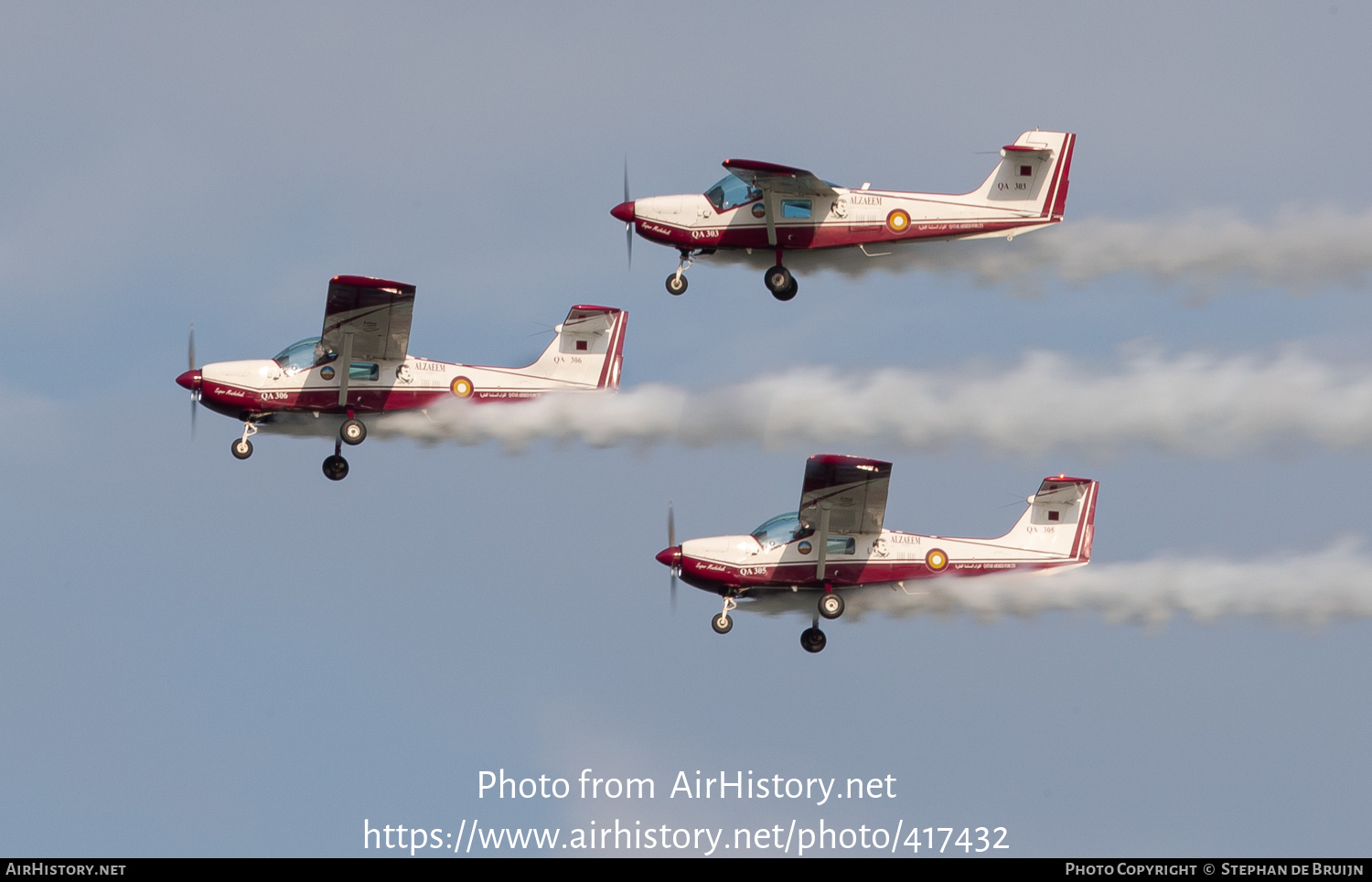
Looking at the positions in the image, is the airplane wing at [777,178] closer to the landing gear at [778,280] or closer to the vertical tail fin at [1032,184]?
the landing gear at [778,280]

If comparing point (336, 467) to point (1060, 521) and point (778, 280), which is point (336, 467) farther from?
point (1060, 521)

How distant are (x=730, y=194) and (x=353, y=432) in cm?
814

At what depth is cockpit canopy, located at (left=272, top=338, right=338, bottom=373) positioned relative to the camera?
4506cm

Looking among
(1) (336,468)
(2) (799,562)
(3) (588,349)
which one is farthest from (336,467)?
(2) (799,562)

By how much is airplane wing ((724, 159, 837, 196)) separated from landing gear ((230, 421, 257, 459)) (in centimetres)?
1002

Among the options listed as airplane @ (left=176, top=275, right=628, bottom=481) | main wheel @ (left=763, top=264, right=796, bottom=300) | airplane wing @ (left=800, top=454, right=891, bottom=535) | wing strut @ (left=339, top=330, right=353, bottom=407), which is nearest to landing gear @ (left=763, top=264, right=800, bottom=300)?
main wheel @ (left=763, top=264, right=796, bottom=300)

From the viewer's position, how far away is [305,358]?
45.1m

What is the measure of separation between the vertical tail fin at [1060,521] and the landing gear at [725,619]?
205 inches

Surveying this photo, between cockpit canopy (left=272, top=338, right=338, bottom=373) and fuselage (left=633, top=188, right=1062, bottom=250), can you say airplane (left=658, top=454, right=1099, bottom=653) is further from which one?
cockpit canopy (left=272, top=338, right=338, bottom=373)

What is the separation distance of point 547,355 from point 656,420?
3282mm

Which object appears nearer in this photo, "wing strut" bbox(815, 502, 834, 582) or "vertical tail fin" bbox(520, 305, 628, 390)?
"wing strut" bbox(815, 502, 834, 582)

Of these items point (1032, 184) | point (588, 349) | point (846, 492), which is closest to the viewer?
point (846, 492)

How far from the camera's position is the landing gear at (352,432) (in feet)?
148

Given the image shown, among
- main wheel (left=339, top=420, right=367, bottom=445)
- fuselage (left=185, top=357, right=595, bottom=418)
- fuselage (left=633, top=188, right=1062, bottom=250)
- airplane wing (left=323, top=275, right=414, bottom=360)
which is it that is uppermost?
fuselage (left=633, top=188, right=1062, bottom=250)
